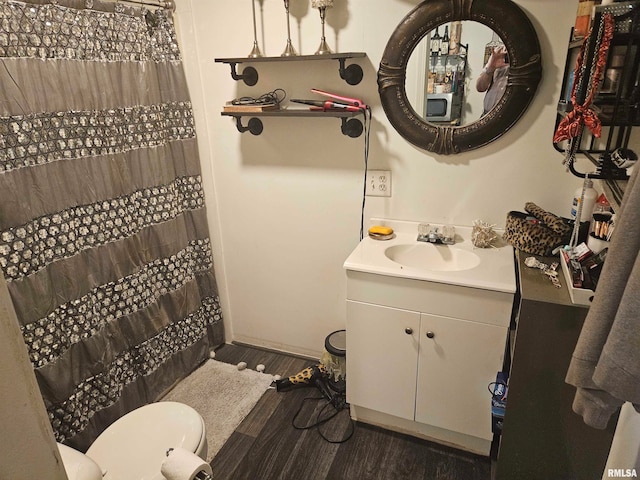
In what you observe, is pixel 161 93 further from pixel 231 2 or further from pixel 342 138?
pixel 342 138

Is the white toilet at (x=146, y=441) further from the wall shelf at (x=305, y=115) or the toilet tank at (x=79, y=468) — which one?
the wall shelf at (x=305, y=115)

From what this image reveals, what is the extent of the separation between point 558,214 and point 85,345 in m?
2.09

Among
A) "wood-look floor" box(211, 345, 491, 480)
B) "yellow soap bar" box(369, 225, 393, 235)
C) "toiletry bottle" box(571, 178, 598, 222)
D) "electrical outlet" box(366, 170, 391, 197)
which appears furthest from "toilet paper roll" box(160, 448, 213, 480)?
"toiletry bottle" box(571, 178, 598, 222)

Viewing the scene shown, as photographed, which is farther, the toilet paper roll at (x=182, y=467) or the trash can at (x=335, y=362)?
the trash can at (x=335, y=362)

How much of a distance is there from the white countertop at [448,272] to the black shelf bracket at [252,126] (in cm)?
79

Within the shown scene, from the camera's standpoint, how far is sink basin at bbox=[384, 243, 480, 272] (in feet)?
6.11

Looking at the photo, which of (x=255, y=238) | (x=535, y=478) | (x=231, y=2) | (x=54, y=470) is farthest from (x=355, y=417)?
(x=231, y=2)

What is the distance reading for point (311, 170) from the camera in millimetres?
2131

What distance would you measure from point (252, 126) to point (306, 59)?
0.49 m

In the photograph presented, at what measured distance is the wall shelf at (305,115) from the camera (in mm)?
1833

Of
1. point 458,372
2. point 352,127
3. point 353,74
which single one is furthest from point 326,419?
point 353,74

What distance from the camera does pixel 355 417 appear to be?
2.04 m

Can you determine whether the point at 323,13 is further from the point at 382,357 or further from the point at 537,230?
the point at 382,357

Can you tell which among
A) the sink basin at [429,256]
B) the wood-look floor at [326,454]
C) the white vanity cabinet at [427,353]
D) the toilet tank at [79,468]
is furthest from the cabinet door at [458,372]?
the toilet tank at [79,468]
